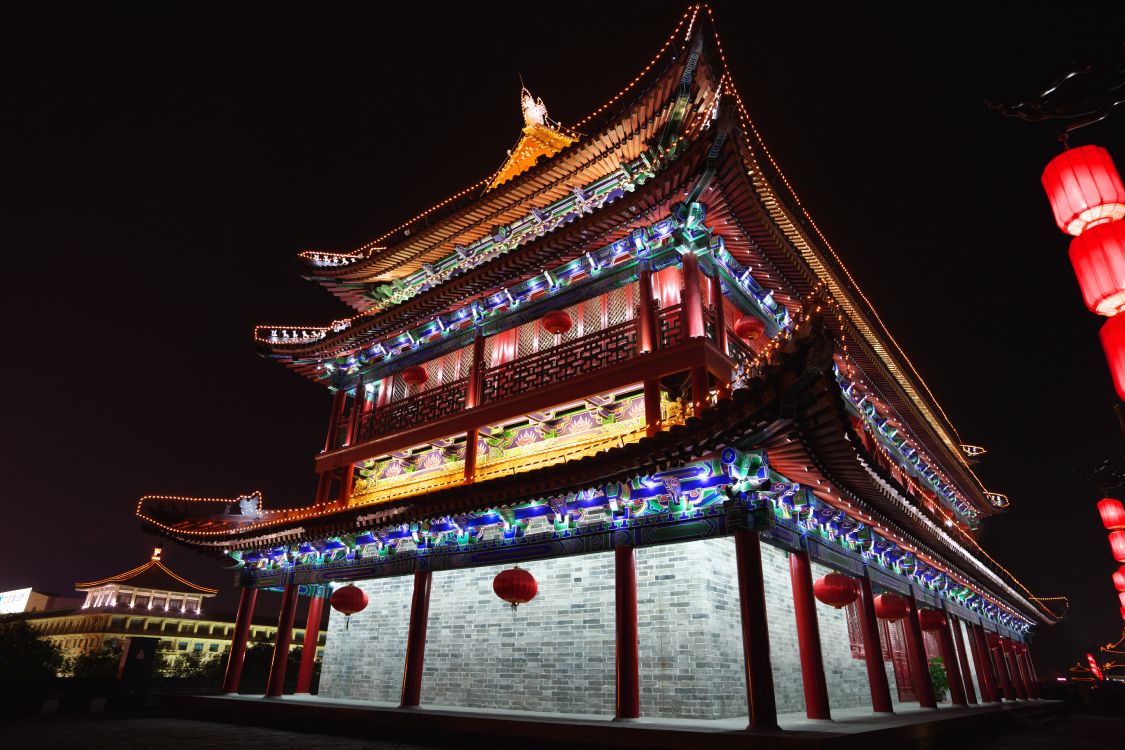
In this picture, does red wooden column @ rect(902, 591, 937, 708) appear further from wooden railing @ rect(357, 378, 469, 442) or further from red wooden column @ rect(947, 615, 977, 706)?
wooden railing @ rect(357, 378, 469, 442)

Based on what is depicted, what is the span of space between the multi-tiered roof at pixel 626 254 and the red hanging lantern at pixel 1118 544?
20.5ft

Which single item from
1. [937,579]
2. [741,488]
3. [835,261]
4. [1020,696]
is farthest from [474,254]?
[1020,696]

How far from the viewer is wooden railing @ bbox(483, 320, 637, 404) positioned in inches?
461

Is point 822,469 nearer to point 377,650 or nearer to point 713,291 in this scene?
point 713,291

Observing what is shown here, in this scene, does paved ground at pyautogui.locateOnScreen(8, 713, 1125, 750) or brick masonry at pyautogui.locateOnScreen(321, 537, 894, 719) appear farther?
brick masonry at pyautogui.locateOnScreen(321, 537, 894, 719)

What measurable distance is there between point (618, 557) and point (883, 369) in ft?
37.3

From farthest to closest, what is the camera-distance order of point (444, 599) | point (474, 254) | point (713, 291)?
1. point (474, 254)
2. point (444, 599)
3. point (713, 291)

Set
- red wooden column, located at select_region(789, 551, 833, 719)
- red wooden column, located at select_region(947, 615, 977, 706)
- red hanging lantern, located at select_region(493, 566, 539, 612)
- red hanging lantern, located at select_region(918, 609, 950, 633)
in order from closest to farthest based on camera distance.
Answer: red wooden column, located at select_region(789, 551, 833, 719), red hanging lantern, located at select_region(493, 566, 539, 612), red hanging lantern, located at select_region(918, 609, 950, 633), red wooden column, located at select_region(947, 615, 977, 706)

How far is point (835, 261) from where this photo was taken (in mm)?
15164

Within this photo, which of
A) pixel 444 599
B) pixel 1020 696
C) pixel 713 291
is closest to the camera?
pixel 713 291

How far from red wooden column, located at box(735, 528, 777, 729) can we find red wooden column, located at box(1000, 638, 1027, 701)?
19.7 metres

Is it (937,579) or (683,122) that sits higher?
(683,122)

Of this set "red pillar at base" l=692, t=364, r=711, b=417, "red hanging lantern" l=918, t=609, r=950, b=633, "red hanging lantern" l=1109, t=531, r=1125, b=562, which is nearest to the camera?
"red pillar at base" l=692, t=364, r=711, b=417

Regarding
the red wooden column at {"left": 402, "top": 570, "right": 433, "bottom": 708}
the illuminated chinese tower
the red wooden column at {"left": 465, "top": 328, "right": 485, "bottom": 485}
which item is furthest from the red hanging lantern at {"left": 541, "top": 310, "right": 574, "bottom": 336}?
the red wooden column at {"left": 402, "top": 570, "right": 433, "bottom": 708}
